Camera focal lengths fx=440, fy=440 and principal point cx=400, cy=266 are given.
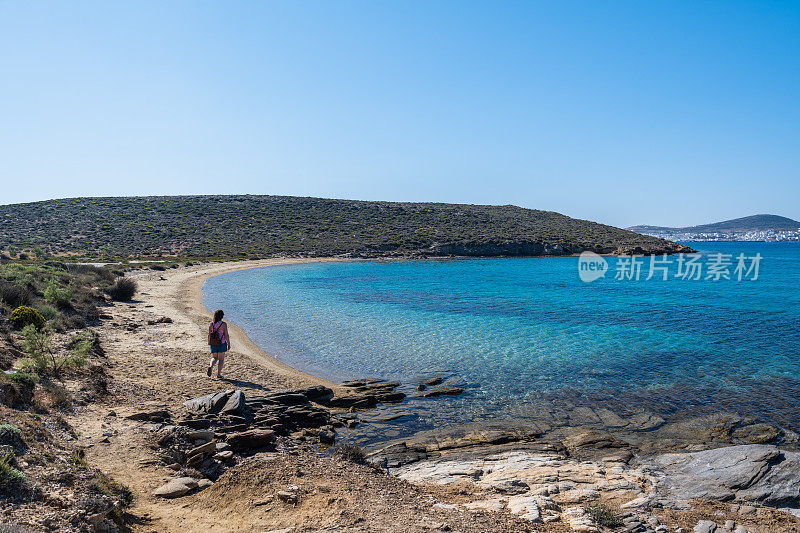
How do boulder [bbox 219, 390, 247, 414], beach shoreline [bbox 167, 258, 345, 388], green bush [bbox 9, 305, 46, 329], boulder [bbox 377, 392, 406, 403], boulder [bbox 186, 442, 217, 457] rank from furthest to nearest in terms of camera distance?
beach shoreline [bbox 167, 258, 345, 388] → green bush [bbox 9, 305, 46, 329] → boulder [bbox 377, 392, 406, 403] → boulder [bbox 219, 390, 247, 414] → boulder [bbox 186, 442, 217, 457]

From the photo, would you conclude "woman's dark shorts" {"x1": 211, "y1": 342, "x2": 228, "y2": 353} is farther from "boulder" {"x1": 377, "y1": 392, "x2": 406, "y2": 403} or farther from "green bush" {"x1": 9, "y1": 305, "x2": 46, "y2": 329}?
"green bush" {"x1": 9, "y1": 305, "x2": 46, "y2": 329}

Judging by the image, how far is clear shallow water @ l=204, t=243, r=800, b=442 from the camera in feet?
39.8

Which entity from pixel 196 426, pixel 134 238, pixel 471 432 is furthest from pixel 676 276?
pixel 134 238

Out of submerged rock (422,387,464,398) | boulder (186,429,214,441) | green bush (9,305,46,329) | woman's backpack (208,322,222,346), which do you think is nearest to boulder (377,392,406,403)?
submerged rock (422,387,464,398)

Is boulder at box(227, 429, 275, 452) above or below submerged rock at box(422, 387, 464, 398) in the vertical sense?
above

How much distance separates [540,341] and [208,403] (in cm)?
1362

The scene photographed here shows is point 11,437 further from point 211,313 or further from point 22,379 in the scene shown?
point 211,313

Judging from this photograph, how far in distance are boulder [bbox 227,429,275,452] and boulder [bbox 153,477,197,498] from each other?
1.31 metres

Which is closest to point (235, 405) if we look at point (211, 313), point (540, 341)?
point (540, 341)

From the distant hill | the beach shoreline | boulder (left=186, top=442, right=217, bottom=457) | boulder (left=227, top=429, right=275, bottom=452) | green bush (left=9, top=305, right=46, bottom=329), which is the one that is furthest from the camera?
the distant hill

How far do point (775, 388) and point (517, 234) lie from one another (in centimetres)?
7124

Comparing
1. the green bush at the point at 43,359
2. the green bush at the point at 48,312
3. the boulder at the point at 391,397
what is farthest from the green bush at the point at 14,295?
the boulder at the point at 391,397

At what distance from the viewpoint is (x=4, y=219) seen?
227 ft

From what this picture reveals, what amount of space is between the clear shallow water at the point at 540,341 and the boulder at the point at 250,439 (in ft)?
11.1
